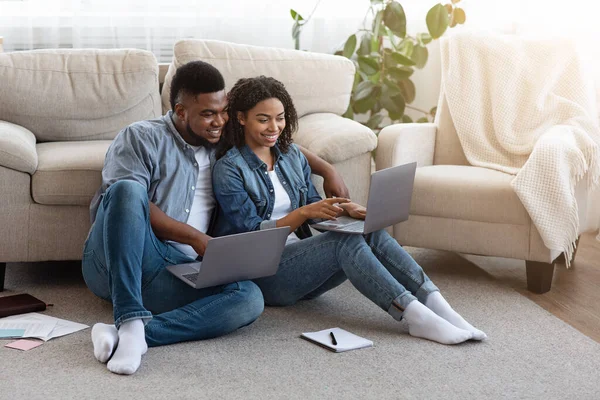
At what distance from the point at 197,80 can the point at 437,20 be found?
2.05 metres

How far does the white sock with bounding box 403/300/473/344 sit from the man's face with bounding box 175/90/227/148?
73 centimetres

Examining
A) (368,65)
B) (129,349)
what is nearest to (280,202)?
(129,349)

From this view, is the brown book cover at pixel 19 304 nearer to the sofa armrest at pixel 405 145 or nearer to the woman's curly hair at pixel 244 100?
the woman's curly hair at pixel 244 100

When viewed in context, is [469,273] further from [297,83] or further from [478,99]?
[297,83]

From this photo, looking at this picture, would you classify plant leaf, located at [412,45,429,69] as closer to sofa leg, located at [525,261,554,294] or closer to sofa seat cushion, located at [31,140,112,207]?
sofa leg, located at [525,261,554,294]

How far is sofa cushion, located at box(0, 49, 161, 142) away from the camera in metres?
2.95

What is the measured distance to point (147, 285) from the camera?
7.11ft

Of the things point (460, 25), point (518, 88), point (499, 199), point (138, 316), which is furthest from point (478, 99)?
point (138, 316)

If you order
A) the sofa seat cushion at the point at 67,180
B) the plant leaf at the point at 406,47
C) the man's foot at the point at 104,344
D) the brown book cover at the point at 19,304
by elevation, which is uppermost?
the plant leaf at the point at 406,47

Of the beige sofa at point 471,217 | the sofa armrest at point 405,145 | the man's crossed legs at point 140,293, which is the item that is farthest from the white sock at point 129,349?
the sofa armrest at point 405,145

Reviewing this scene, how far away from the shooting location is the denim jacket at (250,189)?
231 centimetres

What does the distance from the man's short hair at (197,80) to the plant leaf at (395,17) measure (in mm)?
1872

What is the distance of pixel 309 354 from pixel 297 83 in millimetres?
1400

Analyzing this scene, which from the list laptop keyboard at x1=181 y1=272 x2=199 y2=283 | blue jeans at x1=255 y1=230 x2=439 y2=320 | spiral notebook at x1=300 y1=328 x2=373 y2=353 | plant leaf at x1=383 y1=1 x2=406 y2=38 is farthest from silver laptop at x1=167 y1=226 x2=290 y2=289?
plant leaf at x1=383 y1=1 x2=406 y2=38
